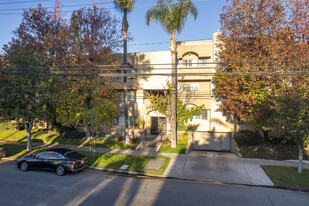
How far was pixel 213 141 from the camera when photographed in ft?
65.6

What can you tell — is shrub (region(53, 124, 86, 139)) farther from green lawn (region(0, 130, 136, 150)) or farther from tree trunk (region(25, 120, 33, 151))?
tree trunk (region(25, 120, 33, 151))

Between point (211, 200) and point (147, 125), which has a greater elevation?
point (147, 125)

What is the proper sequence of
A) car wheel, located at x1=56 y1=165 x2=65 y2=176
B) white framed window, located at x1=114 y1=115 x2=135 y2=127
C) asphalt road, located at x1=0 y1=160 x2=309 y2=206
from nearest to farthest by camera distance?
asphalt road, located at x1=0 y1=160 x2=309 y2=206 < car wheel, located at x1=56 y1=165 x2=65 y2=176 < white framed window, located at x1=114 y1=115 x2=135 y2=127

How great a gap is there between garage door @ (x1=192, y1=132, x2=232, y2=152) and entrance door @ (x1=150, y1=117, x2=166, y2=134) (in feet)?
13.5

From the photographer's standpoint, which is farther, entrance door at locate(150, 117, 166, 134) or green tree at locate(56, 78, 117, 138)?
entrance door at locate(150, 117, 166, 134)

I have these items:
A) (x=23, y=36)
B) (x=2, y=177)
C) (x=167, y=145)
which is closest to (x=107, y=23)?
(x=23, y=36)

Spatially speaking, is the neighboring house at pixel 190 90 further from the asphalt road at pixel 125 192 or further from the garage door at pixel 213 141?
the asphalt road at pixel 125 192

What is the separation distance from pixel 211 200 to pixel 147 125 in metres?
14.5

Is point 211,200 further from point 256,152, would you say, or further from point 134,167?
point 256,152

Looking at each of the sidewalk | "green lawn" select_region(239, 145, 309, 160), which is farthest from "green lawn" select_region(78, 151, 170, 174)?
"green lawn" select_region(239, 145, 309, 160)

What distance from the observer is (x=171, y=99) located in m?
18.0

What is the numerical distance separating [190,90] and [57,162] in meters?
14.7

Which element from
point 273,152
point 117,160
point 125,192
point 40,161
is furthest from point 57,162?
point 273,152

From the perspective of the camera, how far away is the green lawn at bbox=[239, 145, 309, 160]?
14.6 m
